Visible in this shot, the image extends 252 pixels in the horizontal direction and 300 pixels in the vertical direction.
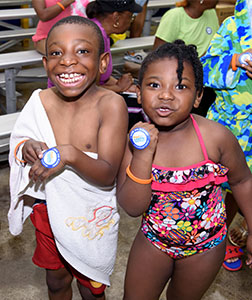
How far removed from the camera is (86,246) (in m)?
1.60

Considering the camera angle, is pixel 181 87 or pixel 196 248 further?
pixel 196 248

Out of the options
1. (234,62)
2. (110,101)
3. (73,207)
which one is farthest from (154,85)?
(234,62)

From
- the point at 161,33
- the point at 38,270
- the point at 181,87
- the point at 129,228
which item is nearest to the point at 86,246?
the point at 181,87

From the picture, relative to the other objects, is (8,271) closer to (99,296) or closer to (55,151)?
(99,296)

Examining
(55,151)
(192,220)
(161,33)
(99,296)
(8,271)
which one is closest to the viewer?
(55,151)

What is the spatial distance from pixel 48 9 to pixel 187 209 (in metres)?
2.61

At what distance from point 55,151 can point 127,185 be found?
0.27 meters

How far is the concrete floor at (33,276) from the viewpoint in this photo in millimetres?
2314

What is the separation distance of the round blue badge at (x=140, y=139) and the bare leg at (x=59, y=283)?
2.71 ft

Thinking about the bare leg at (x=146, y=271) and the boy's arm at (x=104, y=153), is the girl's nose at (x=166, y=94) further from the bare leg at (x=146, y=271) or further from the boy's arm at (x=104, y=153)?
the bare leg at (x=146, y=271)

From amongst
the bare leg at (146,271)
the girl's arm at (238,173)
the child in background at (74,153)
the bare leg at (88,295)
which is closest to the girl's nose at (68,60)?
the child in background at (74,153)

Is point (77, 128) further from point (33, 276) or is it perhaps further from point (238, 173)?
point (33, 276)

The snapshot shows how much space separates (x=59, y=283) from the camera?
188cm

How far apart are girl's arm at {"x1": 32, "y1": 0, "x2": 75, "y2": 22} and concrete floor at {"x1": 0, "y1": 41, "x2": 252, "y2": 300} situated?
5.92 ft
